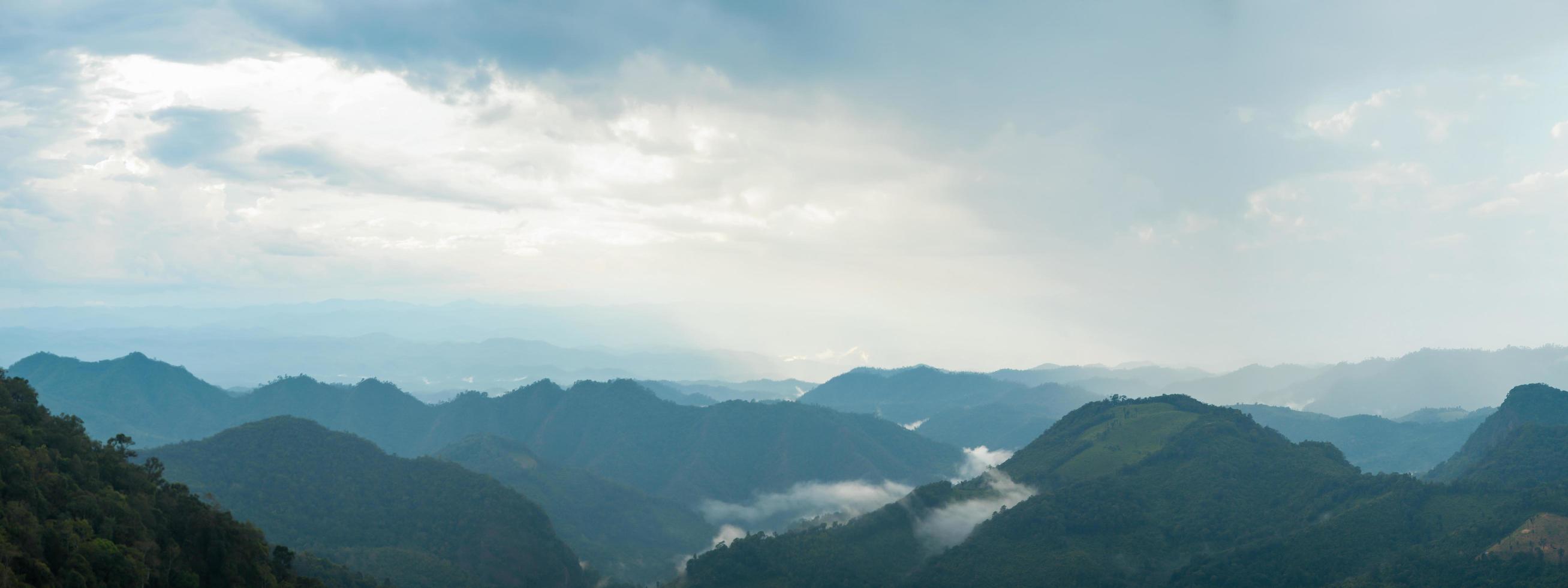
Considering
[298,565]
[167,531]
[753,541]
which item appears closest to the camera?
[167,531]

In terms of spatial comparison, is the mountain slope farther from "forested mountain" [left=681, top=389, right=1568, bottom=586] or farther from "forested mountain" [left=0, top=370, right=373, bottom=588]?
"forested mountain" [left=0, top=370, right=373, bottom=588]

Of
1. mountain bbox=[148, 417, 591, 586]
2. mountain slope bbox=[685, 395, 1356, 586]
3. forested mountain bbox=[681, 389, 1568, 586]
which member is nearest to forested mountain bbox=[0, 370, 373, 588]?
mountain bbox=[148, 417, 591, 586]

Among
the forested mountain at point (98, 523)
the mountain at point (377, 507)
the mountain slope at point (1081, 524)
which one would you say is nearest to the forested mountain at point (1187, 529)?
the mountain slope at point (1081, 524)

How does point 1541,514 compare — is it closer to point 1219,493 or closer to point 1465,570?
point 1465,570

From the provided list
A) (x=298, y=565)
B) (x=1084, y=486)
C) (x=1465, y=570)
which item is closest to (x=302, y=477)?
(x=298, y=565)

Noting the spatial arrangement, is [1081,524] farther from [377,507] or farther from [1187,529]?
[377,507]

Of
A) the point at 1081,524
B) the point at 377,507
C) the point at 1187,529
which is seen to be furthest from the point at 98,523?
the point at 1187,529
